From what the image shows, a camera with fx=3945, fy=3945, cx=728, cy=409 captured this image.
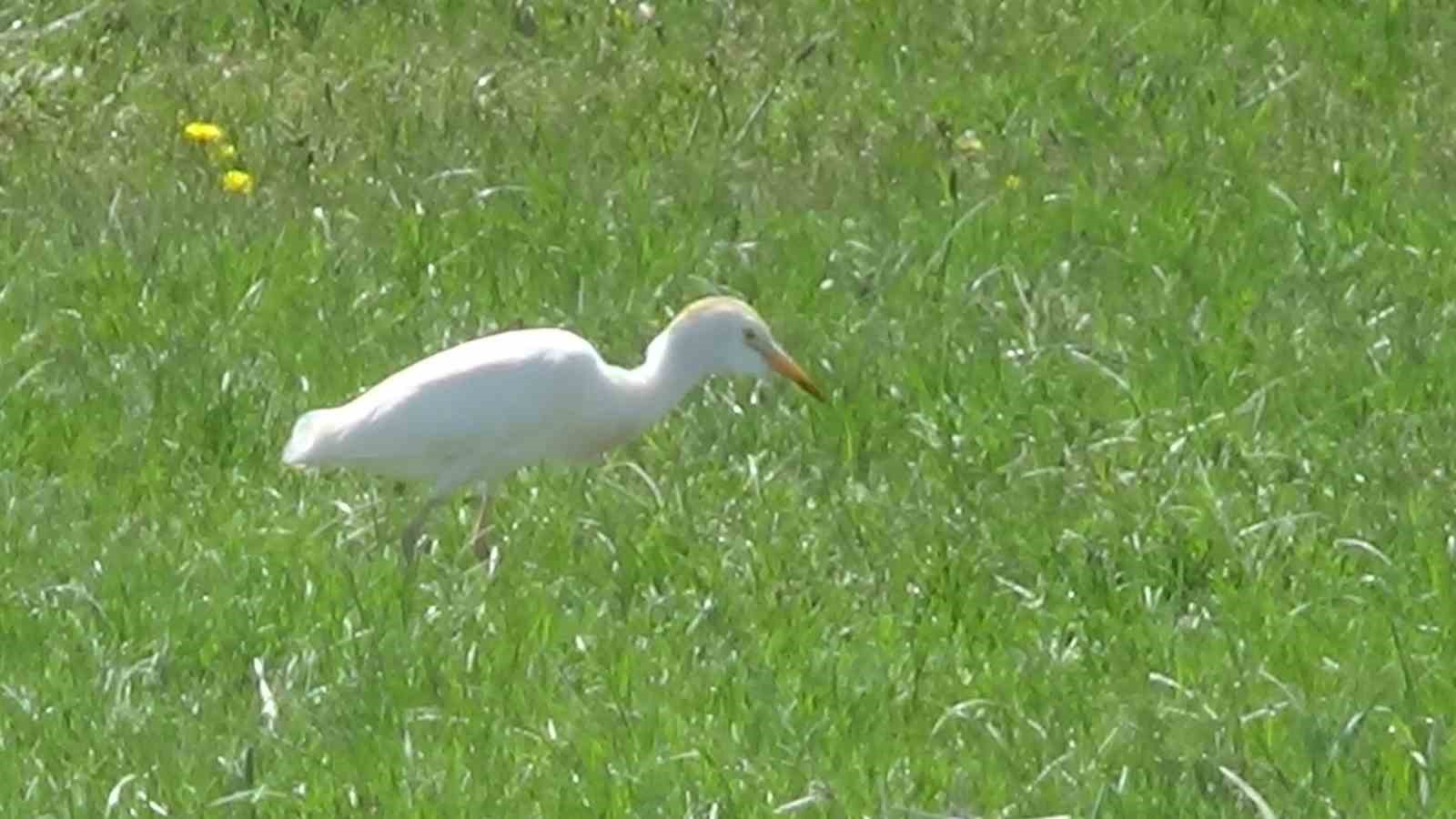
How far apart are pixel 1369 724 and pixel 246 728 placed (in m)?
2.08

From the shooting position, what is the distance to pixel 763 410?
381 inches

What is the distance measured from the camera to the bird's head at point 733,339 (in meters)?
9.27

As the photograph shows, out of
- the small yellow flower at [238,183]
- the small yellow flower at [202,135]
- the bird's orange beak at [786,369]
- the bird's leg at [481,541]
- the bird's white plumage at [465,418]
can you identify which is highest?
the bird's white plumage at [465,418]

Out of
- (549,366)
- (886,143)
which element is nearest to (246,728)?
(549,366)

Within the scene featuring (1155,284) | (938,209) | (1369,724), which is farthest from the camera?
(938,209)

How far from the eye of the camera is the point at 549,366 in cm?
905

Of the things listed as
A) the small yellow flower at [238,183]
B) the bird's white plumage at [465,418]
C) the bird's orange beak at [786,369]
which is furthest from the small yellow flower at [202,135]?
the bird's orange beak at [786,369]

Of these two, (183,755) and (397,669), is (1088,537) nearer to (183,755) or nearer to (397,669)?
(397,669)

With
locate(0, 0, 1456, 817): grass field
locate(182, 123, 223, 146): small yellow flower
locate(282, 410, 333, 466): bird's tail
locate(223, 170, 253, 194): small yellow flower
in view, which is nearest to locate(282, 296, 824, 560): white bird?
locate(282, 410, 333, 466): bird's tail

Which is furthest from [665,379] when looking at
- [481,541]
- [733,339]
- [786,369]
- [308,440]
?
[308,440]

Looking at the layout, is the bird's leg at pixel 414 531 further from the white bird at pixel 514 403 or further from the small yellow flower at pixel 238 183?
the small yellow flower at pixel 238 183

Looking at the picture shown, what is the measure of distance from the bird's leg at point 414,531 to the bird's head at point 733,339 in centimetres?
77

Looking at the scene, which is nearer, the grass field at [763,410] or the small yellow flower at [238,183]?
the grass field at [763,410]

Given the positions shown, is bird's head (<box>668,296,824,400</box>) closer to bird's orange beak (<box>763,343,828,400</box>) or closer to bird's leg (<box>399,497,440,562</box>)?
bird's orange beak (<box>763,343,828,400</box>)
